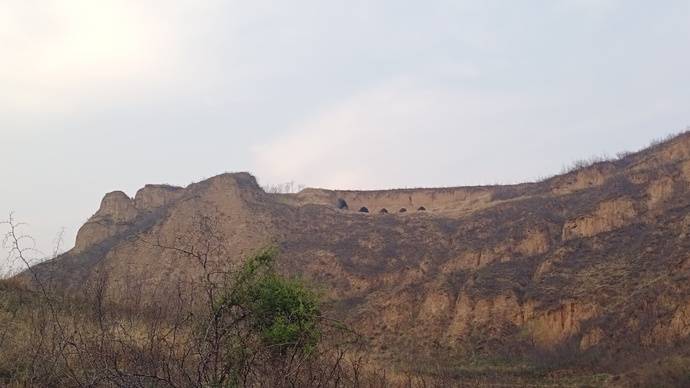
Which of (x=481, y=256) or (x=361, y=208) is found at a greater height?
(x=361, y=208)

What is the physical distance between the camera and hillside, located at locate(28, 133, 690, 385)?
2902 cm

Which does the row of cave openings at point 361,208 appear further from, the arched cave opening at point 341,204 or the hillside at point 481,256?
the hillside at point 481,256

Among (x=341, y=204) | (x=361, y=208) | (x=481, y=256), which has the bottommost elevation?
(x=481, y=256)

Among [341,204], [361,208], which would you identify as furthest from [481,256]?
[341,204]

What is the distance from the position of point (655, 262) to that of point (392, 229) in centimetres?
2074

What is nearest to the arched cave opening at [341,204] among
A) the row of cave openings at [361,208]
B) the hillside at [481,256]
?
the row of cave openings at [361,208]

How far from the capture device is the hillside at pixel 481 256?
2902 cm

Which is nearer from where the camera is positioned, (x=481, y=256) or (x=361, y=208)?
(x=481, y=256)

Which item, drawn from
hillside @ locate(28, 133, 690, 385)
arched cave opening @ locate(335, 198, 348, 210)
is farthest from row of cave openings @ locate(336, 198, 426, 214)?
hillside @ locate(28, 133, 690, 385)

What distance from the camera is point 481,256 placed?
134ft

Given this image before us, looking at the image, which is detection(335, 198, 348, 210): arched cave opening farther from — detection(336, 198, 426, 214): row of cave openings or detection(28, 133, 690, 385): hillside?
detection(28, 133, 690, 385): hillside

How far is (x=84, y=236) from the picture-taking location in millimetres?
48594

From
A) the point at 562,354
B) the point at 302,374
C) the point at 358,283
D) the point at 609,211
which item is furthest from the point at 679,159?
the point at 302,374

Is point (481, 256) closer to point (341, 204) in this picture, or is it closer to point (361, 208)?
point (361, 208)
